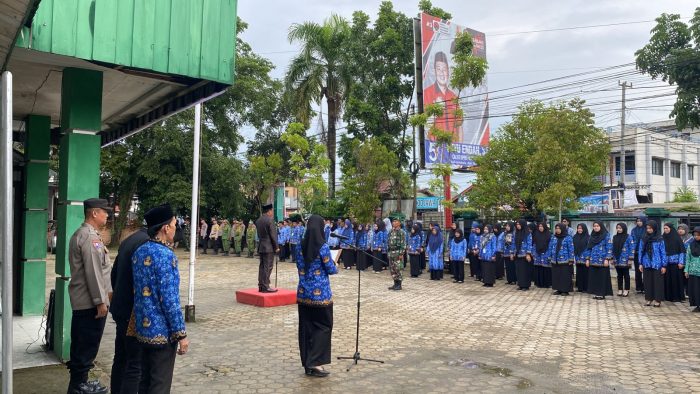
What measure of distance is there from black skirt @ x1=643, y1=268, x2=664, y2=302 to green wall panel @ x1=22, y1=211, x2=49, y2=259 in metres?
11.1

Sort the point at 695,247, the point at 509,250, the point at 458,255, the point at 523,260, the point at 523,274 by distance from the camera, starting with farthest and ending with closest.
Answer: the point at 458,255 → the point at 509,250 → the point at 523,260 → the point at 523,274 → the point at 695,247

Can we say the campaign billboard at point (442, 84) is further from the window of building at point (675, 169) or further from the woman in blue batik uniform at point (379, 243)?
the window of building at point (675, 169)

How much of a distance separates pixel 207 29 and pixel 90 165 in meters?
2.05

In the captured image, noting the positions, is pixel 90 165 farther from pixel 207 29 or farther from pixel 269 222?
pixel 269 222

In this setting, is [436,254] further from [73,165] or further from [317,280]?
[73,165]

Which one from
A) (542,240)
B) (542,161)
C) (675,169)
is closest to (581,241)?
(542,240)

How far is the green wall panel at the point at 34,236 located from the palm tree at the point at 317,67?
54.9ft

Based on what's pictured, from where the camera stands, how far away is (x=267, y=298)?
10109mm

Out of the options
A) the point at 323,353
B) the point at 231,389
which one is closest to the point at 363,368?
the point at 323,353

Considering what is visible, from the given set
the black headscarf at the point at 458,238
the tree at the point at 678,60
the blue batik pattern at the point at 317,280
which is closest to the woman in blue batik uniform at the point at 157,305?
the blue batik pattern at the point at 317,280

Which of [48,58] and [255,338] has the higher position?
[48,58]

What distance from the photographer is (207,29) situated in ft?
20.0

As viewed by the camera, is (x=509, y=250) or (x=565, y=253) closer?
(x=565, y=253)

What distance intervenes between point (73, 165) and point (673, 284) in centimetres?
1135
